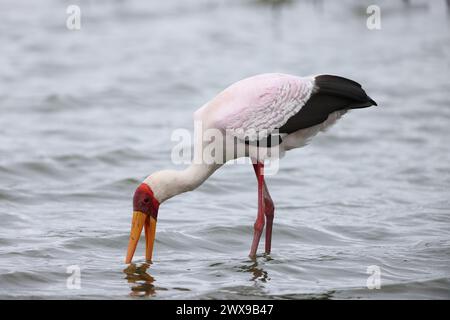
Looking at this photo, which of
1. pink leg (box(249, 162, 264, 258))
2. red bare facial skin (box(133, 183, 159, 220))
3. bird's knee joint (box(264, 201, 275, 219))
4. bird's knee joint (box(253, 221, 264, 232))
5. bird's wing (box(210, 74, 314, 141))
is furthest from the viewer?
bird's knee joint (box(264, 201, 275, 219))

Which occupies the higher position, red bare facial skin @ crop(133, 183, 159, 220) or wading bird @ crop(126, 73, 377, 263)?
wading bird @ crop(126, 73, 377, 263)

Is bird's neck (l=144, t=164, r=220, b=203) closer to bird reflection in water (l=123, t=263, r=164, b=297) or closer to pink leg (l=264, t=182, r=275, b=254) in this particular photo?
bird reflection in water (l=123, t=263, r=164, b=297)

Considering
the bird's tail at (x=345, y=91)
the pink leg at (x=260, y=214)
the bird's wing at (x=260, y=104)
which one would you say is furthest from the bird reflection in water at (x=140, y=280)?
the bird's tail at (x=345, y=91)

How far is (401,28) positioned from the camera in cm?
2262

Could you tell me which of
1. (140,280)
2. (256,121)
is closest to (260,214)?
(256,121)

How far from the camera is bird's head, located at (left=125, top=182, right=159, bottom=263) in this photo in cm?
851

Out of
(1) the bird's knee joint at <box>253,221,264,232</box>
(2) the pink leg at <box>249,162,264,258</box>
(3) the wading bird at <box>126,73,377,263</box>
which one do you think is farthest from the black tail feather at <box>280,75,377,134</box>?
(1) the bird's knee joint at <box>253,221,264,232</box>

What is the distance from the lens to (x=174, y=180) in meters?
8.59

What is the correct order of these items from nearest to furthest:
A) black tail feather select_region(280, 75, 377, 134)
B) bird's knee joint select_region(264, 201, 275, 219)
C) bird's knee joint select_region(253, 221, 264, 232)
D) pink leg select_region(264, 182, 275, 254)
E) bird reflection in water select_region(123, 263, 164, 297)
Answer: bird reflection in water select_region(123, 263, 164, 297)
black tail feather select_region(280, 75, 377, 134)
bird's knee joint select_region(253, 221, 264, 232)
pink leg select_region(264, 182, 275, 254)
bird's knee joint select_region(264, 201, 275, 219)

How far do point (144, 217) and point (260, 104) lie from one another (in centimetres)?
143

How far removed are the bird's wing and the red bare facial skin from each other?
0.84 m

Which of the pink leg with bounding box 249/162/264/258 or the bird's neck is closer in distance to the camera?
the bird's neck

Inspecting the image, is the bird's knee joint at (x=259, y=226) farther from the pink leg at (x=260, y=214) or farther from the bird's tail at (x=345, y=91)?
the bird's tail at (x=345, y=91)

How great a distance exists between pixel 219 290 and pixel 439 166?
588cm
